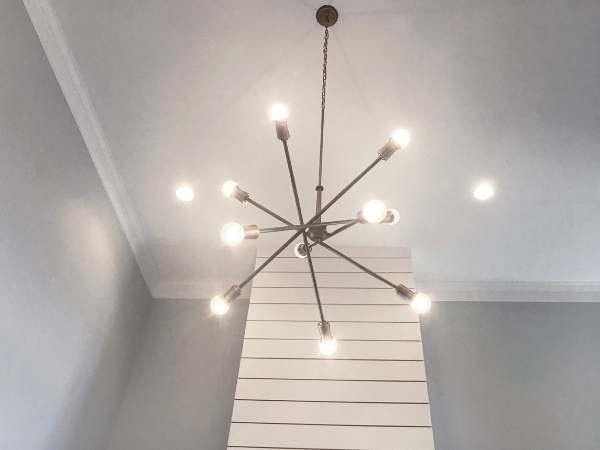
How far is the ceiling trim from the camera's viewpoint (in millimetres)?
2381

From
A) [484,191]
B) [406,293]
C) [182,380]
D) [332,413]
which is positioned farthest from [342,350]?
[484,191]

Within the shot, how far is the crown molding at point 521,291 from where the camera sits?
12.2 ft

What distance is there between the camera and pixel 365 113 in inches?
107

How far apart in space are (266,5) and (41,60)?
1.21 m

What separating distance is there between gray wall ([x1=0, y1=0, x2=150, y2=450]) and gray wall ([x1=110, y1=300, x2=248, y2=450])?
0.19 m

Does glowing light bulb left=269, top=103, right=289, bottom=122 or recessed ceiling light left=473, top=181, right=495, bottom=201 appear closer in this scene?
glowing light bulb left=269, top=103, right=289, bottom=122

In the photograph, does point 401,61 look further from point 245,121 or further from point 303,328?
point 303,328

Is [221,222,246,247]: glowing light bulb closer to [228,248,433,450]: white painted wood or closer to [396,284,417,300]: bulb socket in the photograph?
[396,284,417,300]: bulb socket

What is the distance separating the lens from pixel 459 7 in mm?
2289

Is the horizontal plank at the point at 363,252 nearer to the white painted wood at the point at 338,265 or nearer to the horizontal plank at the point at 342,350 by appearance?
the white painted wood at the point at 338,265

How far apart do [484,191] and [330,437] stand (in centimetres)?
183

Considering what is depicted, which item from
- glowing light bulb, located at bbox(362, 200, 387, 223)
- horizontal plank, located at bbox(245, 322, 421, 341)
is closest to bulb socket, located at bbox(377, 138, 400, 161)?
glowing light bulb, located at bbox(362, 200, 387, 223)

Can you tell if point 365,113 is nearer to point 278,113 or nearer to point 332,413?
point 278,113

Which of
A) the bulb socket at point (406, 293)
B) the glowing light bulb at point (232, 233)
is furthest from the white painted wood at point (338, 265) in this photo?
the glowing light bulb at point (232, 233)
